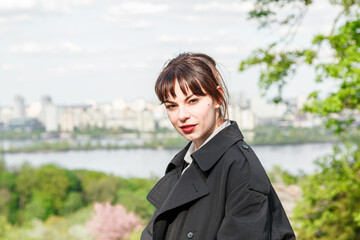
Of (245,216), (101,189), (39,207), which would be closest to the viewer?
(245,216)

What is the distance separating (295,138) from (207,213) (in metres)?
38.0

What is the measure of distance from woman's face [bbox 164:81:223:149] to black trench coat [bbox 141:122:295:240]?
37 millimetres

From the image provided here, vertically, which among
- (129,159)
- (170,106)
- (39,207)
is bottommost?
(129,159)

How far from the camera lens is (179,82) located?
1112 millimetres

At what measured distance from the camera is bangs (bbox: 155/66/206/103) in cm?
111

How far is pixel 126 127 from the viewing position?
59.3 meters

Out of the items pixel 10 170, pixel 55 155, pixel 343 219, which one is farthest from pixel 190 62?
pixel 55 155

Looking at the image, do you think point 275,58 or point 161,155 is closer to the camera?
point 275,58

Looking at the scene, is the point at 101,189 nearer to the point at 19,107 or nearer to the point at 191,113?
the point at 19,107

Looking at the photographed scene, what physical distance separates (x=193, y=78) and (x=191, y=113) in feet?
0.25

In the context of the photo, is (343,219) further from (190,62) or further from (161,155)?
(161,155)

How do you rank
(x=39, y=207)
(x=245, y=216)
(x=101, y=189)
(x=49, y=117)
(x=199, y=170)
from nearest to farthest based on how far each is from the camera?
(x=245, y=216), (x=199, y=170), (x=39, y=207), (x=101, y=189), (x=49, y=117)

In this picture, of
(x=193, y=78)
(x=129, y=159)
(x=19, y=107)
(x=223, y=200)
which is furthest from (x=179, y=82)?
(x=19, y=107)

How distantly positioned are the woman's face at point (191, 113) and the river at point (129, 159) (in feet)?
122
